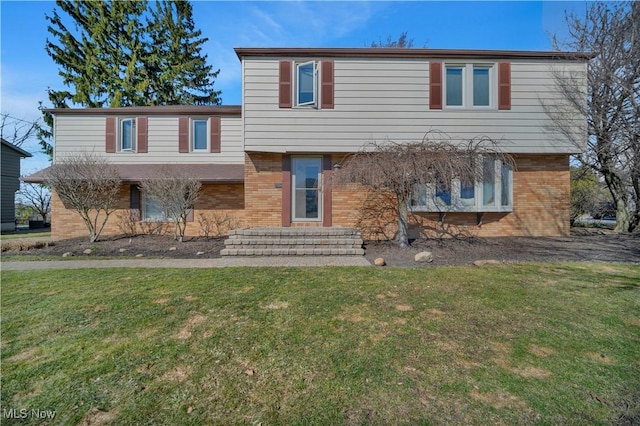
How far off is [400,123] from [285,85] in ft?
13.4

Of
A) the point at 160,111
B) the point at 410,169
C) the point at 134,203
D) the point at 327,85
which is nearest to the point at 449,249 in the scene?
the point at 410,169

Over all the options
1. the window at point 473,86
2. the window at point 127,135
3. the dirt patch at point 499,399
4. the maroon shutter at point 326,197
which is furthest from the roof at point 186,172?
the dirt patch at point 499,399

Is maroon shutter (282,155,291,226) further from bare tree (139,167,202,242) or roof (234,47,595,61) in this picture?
roof (234,47,595,61)

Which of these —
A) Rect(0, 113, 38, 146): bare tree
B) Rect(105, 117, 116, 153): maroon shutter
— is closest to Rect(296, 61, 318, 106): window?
Rect(105, 117, 116, 153): maroon shutter

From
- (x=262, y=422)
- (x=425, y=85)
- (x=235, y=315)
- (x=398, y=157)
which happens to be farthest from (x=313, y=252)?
(x=425, y=85)

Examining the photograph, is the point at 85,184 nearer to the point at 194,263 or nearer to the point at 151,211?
the point at 151,211

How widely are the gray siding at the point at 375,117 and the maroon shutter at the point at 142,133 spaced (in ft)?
18.2

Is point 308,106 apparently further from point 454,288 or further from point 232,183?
point 454,288

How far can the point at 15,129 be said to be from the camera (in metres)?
24.3

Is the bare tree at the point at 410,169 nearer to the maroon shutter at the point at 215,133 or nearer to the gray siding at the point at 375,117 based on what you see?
the gray siding at the point at 375,117

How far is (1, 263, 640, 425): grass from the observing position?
223cm

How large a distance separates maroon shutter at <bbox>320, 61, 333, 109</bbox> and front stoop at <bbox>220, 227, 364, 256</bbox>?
4.31 meters

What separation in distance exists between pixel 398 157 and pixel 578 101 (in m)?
7.23

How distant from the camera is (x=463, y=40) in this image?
1189 cm
